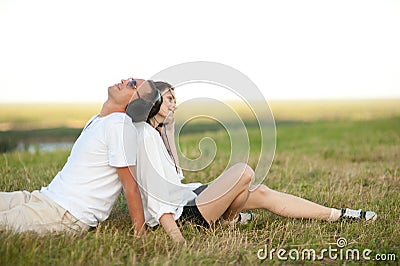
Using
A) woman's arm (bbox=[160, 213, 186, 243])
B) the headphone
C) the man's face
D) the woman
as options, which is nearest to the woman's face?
the woman

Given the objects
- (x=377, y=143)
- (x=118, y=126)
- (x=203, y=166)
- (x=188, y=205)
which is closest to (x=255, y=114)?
(x=188, y=205)

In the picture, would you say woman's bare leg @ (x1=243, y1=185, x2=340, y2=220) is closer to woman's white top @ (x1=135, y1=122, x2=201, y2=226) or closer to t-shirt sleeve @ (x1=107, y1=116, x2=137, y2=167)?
woman's white top @ (x1=135, y1=122, x2=201, y2=226)

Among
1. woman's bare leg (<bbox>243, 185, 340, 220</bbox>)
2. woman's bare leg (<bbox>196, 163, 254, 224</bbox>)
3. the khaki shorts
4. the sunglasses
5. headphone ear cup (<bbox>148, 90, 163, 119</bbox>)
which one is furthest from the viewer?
woman's bare leg (<bbox>243, 185, 340, 220</bbox>)

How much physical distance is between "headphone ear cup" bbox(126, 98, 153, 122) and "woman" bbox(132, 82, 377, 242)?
0.07 meters

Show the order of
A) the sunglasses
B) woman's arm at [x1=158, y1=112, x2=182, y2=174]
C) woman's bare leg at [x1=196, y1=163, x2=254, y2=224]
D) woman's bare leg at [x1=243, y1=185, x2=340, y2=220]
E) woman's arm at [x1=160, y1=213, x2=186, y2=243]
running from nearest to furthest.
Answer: woman's arm at [x1=160, y1=213, x2=186, y2=243], the sunglasses, woman's bare leg at [x1=196, y1=163, x2=254, y2=224], woman's arm at [x1=158, y1=112, x2=182, y2=174], woman's bare leg at [x1=243, y1=185, x2=340, y2=220]

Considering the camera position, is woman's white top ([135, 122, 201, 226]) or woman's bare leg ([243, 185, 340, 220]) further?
woman's bare leg ([243, 185, 340, 220])

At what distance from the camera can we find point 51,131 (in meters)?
37.3

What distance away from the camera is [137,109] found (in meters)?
5.00

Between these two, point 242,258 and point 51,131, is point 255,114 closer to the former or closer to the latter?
point 242,258

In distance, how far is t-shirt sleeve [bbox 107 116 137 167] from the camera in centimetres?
471

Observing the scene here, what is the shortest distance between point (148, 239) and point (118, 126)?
1.02 m

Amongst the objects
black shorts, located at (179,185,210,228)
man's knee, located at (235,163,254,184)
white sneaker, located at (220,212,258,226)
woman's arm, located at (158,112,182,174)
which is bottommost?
white sneaker, located at (220,212,258,226)

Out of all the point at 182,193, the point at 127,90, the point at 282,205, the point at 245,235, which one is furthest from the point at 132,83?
the point at 282,205

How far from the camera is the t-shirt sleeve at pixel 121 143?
471 centimetres
